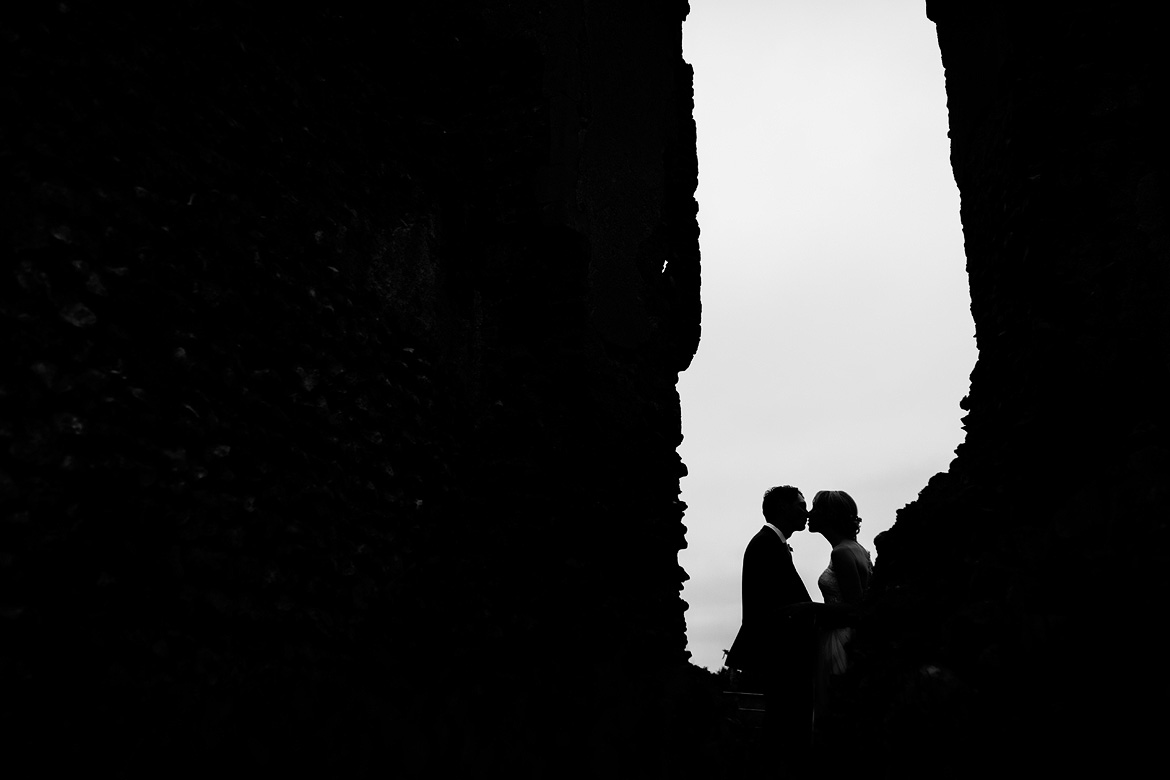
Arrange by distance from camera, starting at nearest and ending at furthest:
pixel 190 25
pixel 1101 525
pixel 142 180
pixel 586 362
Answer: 1. pixel 1101 525
2. pixel 142 180
3. pixel 190 25
4. pixel 586 362

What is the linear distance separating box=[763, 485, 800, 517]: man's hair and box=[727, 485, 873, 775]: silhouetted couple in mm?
133

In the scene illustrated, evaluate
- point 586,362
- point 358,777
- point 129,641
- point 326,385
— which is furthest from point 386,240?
point 358,777

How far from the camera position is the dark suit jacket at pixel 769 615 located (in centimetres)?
362

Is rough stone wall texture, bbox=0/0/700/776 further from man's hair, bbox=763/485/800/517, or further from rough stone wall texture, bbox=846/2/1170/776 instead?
rough stone wall texture, bbox=846/2/1170/776

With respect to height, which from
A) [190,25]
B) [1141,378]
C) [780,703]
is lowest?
[780,703]

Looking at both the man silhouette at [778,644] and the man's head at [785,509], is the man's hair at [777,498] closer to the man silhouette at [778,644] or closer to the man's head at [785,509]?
the man's head at [785,509]

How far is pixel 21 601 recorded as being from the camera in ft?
8.02

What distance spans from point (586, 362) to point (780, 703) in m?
1.95

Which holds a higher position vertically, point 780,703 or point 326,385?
point 326,385

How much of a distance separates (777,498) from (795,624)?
0.65 meters

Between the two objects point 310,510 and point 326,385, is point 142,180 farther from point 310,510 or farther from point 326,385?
point 310,510

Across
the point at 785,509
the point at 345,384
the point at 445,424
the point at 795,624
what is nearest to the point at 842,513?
the point at 785,509

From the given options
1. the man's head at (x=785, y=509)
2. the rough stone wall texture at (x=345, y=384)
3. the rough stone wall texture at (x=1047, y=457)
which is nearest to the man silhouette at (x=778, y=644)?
the man's head at (x=785, y=509)

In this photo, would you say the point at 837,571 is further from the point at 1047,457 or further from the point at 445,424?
the point at 445,424
